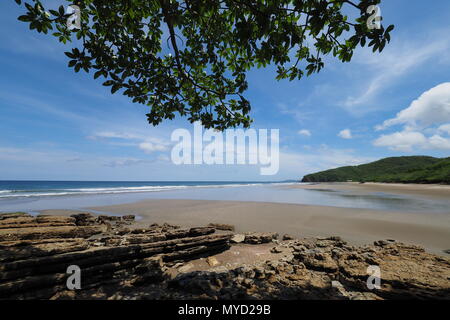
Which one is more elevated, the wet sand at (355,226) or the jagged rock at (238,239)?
the jagged rock at (238,239)

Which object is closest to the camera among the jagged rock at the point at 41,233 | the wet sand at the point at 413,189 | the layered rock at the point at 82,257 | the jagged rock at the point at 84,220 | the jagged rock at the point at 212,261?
the layered rock at the point at 82,257

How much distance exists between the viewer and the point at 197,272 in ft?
13.0

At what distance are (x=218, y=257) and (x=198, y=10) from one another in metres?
6.14

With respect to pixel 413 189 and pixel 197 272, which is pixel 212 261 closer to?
pixel 197 272

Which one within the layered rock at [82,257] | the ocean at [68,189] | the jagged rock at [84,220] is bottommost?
the ocean at [68,189]

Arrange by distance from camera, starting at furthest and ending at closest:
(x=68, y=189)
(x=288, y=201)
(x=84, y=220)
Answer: (x=68, y=189) → (x=288, y=201) → (x=84, y=220)

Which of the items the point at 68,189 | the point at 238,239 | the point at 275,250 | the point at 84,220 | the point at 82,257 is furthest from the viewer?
the point at 68,189

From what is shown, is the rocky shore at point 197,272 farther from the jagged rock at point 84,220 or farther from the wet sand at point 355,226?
the jagged rock at point 84,220

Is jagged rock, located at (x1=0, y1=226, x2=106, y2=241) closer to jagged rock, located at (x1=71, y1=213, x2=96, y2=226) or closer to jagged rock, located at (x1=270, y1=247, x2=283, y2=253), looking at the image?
jagged rock, located at (x1=71, y1=213, x2=96, y2=226)

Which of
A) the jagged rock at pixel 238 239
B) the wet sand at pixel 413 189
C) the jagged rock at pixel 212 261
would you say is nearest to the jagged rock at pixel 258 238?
the jagged rock at pixel 238 239

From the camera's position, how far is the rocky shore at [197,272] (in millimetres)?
3338

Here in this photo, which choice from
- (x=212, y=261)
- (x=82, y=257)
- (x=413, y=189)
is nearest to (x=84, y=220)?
(x=82, y=257)

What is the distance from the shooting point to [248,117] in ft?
17.7
